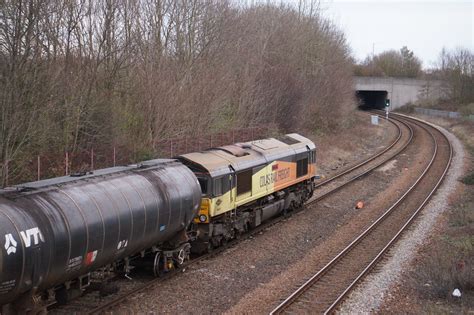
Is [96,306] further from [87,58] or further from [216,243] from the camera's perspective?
[87,58]

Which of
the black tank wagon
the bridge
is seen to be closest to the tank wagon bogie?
the black tank wagon

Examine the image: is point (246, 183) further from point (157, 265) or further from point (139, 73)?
point (139, 73)

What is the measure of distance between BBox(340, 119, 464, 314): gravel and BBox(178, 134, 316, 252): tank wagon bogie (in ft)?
15.8

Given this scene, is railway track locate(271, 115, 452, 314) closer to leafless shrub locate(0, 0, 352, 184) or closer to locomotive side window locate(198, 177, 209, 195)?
locomotive side window locate(198, 177, 209, 195)

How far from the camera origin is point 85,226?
1060cm

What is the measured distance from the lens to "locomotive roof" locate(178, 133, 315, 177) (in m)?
17.0

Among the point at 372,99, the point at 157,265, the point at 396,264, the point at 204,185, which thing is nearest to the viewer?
the point at 157,265

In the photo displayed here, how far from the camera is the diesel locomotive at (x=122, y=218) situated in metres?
9.47

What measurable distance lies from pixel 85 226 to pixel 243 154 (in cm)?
923

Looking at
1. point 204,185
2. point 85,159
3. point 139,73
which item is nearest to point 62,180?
point 204,185

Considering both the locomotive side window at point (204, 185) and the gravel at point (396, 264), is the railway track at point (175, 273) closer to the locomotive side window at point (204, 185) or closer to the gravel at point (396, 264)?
the locomotive side window at point (204, 185)

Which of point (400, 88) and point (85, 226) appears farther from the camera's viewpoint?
point (400, 88)

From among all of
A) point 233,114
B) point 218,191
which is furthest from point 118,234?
point 233,114

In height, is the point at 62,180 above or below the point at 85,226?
above
